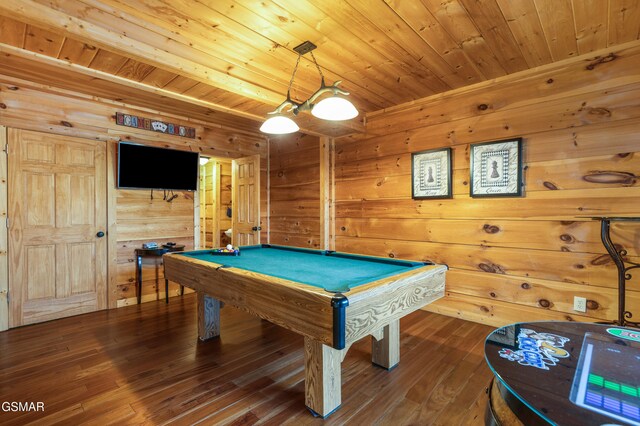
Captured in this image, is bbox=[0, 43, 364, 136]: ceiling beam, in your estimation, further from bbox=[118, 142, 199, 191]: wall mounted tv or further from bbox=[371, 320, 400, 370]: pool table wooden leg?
bbox=[371, 320, 400, 370]: pool table wooden leg

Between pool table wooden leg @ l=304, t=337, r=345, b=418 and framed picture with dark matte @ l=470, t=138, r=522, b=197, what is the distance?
2.29 metres

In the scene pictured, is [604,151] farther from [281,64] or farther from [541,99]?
[281,64]

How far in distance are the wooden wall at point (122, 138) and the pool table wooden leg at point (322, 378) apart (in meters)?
3.08

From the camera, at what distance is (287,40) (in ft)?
7.66

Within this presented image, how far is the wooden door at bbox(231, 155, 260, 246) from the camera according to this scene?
5.01 meters

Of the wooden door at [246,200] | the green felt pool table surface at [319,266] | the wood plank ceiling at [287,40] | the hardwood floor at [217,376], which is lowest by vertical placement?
the hardwood floor at [217,376]

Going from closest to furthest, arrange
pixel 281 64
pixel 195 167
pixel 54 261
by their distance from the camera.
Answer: pixel 281 64, pixel 54 261, pixel 195 167

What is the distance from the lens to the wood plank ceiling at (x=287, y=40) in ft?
6.44

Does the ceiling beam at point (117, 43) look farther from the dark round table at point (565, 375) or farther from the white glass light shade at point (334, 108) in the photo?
the dark round table at point (565, 375)

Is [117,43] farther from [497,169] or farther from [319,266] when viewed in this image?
[497,169]

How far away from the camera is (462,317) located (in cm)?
335

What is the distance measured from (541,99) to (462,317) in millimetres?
2283

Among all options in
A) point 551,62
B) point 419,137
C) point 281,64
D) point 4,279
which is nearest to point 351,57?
point 281,64

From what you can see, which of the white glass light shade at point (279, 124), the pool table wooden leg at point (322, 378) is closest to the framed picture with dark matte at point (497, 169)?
the white glass light shade at point (279, 124)
